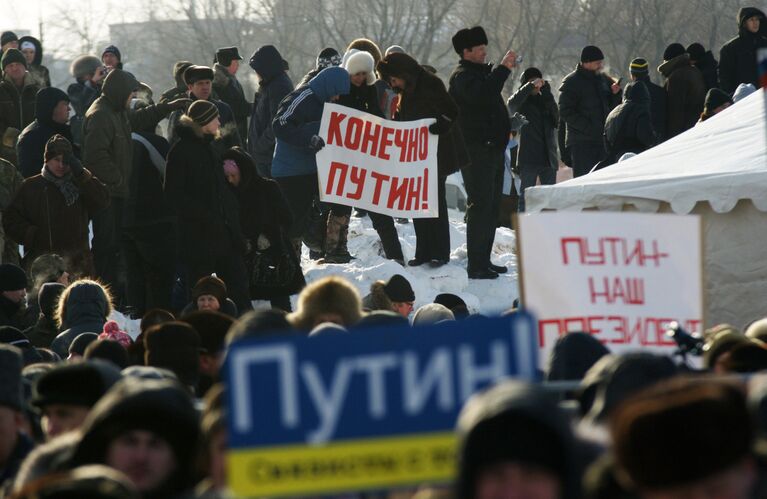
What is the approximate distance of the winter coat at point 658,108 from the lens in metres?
18.9

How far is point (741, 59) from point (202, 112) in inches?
362

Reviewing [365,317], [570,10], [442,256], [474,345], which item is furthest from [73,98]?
[570,10]

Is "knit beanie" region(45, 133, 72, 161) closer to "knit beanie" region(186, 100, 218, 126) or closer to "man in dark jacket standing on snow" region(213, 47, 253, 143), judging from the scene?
"knit beanie" region(186, 100, 218, 126)

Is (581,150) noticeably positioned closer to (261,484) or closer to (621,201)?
(621,201)

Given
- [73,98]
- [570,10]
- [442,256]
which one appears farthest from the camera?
[570,10]

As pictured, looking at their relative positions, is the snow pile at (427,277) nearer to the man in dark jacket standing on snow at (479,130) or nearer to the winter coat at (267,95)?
the man in dark jacket standing on snow at (479,130)

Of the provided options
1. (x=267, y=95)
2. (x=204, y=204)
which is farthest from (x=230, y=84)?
(x=204, y=204)

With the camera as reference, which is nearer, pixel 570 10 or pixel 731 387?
pixel 731 387

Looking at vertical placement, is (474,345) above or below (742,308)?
above

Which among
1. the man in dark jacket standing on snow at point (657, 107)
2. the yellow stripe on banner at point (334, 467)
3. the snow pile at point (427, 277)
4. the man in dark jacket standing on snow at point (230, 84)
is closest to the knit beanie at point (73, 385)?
the yellow stripe on banner at point (334, 467)

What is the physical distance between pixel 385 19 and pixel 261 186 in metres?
33.8

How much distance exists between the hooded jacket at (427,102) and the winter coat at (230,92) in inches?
130

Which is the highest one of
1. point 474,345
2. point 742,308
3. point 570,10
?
point 570,10

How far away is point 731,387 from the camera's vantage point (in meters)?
3.64
